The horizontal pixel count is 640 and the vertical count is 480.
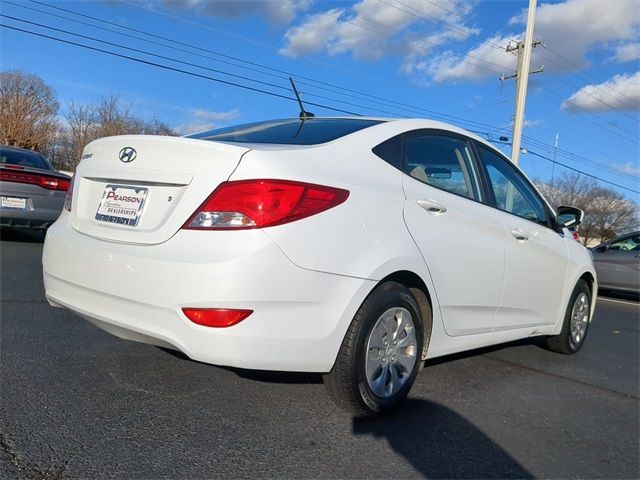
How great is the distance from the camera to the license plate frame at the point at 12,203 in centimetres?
777

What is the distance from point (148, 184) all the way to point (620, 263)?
10.1 meters

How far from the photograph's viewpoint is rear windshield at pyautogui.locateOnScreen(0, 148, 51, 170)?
8.83 m

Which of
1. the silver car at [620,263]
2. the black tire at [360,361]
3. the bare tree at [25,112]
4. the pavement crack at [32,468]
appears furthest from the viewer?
the bare tree at [25,112]

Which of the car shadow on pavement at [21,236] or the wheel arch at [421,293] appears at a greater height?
the wheel arch at [421,293]

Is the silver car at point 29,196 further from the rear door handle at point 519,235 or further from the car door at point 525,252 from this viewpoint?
the rear door handle at point 519,235

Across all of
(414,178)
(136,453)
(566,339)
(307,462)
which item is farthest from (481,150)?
(136,453)

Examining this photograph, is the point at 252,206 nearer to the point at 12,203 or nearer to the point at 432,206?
the point at 432,206

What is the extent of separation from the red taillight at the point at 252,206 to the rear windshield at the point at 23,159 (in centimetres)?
773

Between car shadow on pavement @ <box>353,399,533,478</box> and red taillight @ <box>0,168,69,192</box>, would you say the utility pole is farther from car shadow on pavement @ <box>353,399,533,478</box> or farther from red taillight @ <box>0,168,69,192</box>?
car shadow on pavement @ <box>353,399,533,478</box>

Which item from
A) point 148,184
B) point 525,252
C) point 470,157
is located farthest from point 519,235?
point 148,184

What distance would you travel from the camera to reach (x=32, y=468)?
2076 mm

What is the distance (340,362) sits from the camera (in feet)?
8.49

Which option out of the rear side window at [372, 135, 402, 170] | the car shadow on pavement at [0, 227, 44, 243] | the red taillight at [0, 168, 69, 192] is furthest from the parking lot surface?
the car shadow on pavement at [0, 227, 44, 243]

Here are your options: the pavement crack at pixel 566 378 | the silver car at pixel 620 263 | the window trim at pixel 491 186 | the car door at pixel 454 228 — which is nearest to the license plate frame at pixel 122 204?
the car door at pixel 454 228
